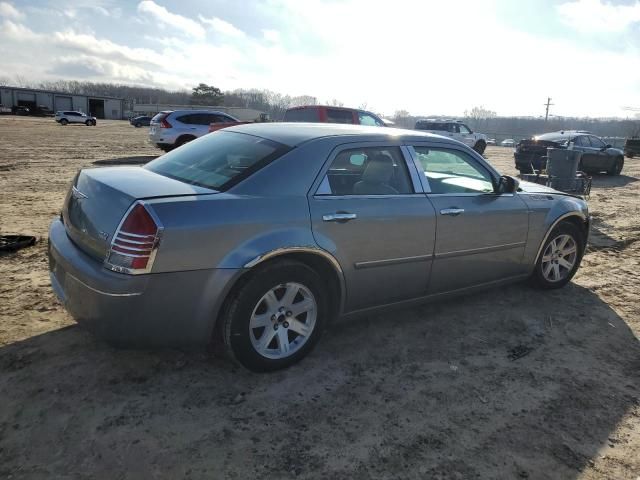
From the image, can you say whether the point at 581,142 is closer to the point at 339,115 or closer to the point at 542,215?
the point at 339,115

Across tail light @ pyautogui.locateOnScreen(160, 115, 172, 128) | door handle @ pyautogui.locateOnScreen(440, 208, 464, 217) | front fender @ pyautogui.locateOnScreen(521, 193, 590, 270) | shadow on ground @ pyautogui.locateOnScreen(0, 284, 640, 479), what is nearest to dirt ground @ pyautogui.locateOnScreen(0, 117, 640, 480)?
shadow on ground @ pyautogui.locateOnScreen(0, 284, 640, 479)

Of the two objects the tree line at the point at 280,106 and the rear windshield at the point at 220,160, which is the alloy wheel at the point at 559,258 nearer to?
the rear windshield at the point at 220,160

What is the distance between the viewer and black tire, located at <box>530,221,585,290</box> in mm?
4672

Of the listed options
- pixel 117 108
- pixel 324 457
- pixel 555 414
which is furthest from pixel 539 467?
pixel 117 108

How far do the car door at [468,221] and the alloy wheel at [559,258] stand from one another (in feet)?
1.52

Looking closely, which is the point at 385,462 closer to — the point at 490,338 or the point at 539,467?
the point at 539,467

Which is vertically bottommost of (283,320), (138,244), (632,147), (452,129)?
(283,320)

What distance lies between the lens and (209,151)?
140 inches

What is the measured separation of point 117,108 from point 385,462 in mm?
90509

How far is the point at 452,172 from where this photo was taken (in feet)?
14.3

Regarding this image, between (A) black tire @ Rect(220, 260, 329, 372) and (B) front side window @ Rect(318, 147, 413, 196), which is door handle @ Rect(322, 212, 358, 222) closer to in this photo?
(B) front side window @ Rect(318, 147, 413, 196)

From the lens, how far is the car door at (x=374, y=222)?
318 cm

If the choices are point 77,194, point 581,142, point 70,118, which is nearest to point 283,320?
point 77,194

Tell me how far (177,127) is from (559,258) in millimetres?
13151
